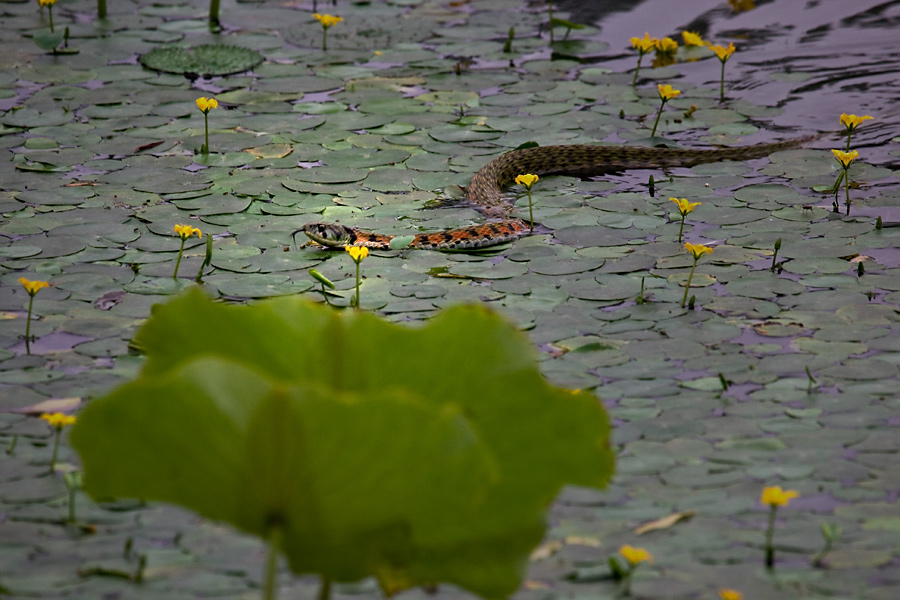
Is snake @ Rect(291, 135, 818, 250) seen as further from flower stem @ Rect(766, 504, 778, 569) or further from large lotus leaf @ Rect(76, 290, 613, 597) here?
large lotus leaf @ Rect(76, 290, 613, 597)

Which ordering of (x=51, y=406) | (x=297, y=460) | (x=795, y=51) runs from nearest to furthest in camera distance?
(x=297, y=460) < (x=51, y=406) < (x=795, y=51)

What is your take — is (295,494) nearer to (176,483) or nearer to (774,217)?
(176,483)

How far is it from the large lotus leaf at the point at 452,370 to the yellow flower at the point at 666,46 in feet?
17.5

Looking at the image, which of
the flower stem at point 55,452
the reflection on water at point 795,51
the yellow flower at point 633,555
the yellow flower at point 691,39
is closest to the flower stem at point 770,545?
the yellow flower at point 633,555

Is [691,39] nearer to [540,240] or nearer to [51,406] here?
[540,240]

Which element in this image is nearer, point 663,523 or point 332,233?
point 663,523

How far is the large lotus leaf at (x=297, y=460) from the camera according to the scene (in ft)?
4.92

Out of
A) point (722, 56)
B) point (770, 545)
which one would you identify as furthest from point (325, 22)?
point (770, 545)

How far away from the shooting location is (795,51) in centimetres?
721

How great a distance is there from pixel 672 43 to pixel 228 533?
5228mm

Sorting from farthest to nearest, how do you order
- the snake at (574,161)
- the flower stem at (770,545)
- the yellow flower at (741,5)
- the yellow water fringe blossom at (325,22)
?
the yellow flower at (741,5)
the yellow water fringe blossom at (325,22)
the snake at (574,161)
the flower stem at (770,545)

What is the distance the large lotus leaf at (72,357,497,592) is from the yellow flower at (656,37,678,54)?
5.56 metres

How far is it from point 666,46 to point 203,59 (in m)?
3.13

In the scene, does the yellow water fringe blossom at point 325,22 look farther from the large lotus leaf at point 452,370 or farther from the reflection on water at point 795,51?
the large lotus leaf at point 452,370
